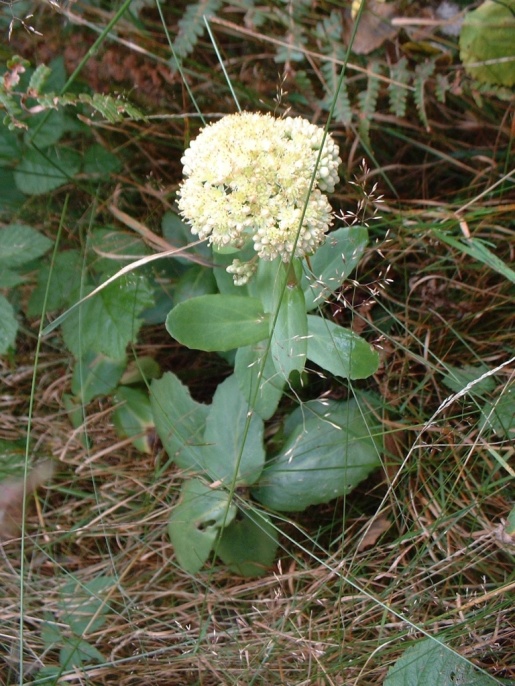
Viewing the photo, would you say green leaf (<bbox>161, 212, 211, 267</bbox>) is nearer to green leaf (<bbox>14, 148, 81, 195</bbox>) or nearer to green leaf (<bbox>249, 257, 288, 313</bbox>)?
green leaf (<bbox>14, 148, 81, 195</bbox>)

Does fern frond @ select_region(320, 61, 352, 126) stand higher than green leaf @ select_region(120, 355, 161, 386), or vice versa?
fern frond @ select_region(320, 61, 352, 126)

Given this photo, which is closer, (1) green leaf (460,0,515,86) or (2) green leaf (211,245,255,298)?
(2) green leaf (211,245,255,298)

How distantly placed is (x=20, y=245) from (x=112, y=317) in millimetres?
383

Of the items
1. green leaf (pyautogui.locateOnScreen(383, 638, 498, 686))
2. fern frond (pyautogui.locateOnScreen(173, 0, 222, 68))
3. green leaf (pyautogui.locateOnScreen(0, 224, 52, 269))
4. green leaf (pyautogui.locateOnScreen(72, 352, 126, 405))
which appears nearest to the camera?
green leaf (pyautogui.locateOnScreen(383, 638, 498, 686))

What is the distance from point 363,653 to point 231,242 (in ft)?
4.00

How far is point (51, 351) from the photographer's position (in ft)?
8.44

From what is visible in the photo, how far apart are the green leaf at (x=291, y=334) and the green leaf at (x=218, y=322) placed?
0.08 metres

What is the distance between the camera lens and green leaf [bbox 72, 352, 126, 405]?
2367 millimetres

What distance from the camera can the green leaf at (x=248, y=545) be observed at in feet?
6.74

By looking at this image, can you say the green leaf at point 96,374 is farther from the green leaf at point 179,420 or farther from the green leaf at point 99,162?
the green leaf at point 99,162

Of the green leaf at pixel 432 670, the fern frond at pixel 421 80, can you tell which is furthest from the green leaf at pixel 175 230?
the green leaf at pixel 432 670

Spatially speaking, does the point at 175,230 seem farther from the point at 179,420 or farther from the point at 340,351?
the point at 340,351

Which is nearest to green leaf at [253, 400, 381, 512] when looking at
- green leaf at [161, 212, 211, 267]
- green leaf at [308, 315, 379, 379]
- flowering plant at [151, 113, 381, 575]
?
flowering plant at [151, 113, 381, 575]

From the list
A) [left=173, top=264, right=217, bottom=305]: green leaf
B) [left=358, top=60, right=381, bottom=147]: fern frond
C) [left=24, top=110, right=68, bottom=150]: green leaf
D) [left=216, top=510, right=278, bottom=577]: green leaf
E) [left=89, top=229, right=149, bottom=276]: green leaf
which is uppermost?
[left=358, top=60, right=381, bottom=147]: fern frond
